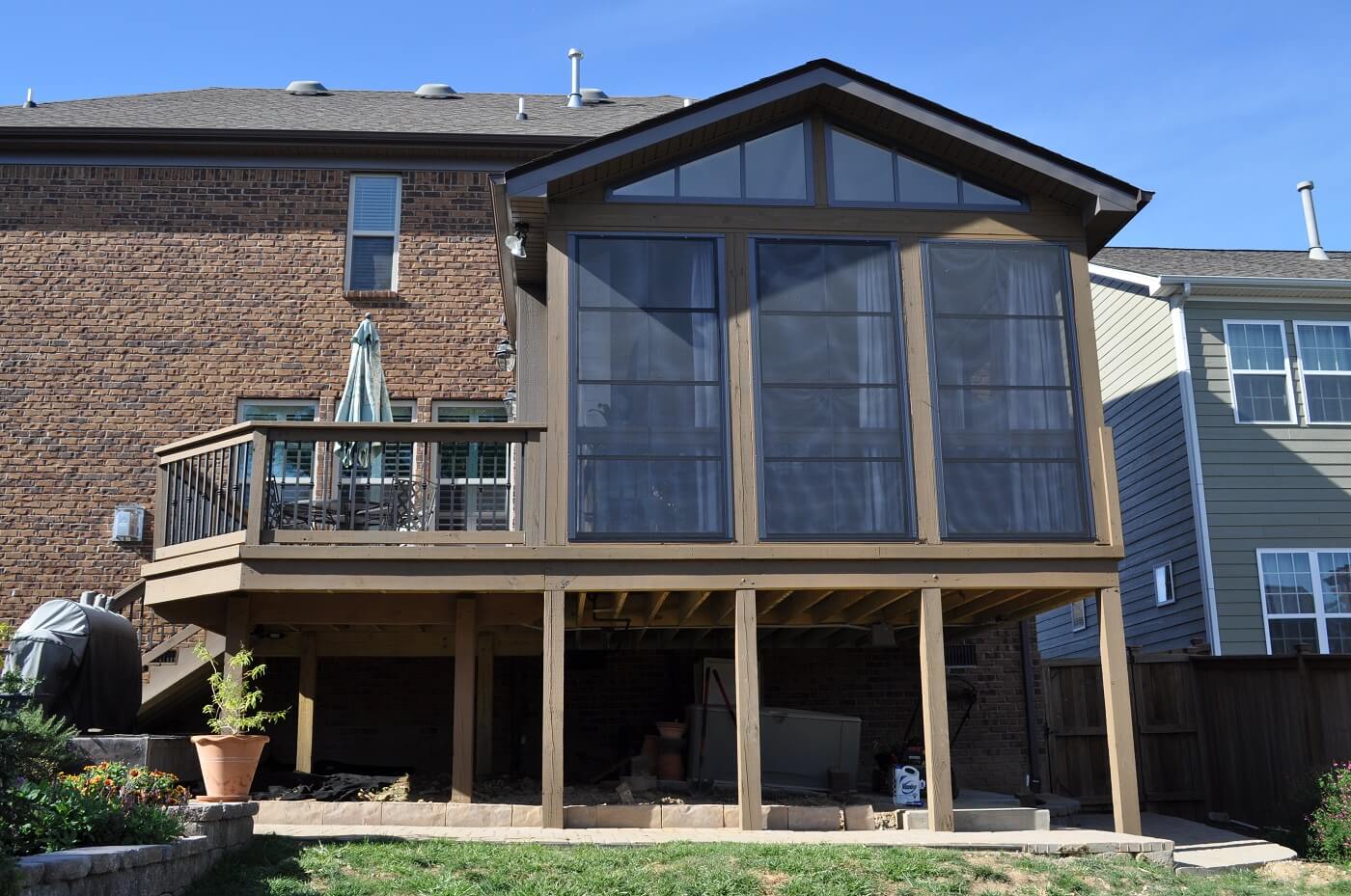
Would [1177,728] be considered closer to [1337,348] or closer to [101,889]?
[1337,348]

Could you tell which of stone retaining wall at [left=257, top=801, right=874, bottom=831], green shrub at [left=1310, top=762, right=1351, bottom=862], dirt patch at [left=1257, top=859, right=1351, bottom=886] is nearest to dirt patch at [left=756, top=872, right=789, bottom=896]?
stone retaining wall at [left=257, top=801, right=874, bottom=831]

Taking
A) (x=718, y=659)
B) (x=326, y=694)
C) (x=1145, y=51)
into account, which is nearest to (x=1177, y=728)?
(x=718, y=659)

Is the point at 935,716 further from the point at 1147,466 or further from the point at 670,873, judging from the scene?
the point at 1147,466

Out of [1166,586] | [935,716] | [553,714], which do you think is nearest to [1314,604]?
[1166,586]

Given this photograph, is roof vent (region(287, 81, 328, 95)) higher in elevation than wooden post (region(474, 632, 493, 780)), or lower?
higher

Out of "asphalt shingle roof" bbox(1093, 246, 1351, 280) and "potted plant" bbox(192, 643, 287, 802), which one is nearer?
"potted plant" bbox(192, 643, 287, 802)

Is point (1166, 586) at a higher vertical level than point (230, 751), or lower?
higher

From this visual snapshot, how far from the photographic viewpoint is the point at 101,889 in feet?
20.6

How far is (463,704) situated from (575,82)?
430 inches

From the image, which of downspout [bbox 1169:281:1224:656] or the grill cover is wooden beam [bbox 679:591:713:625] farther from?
downspout [bbox 1169:281:1224:656]

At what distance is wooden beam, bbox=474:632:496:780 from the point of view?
12188mm

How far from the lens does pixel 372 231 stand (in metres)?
15.3

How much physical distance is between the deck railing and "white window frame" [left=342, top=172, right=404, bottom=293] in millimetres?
3996

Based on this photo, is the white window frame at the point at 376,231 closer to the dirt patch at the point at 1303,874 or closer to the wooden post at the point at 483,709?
the wooden post at the point at 483,709
